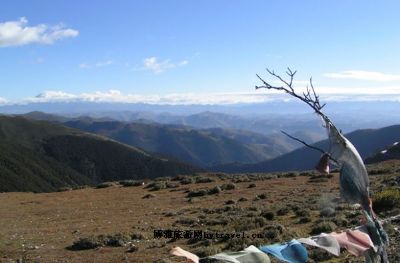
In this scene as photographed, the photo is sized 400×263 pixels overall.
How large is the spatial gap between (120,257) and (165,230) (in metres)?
3.44

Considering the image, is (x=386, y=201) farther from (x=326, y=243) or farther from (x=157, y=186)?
(x=157, y=186)

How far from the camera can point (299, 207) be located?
19750 mm

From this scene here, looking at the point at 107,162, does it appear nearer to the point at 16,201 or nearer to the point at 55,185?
the point at 55,185

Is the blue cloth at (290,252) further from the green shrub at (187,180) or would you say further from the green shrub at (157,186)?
the green shrub at (187,180)

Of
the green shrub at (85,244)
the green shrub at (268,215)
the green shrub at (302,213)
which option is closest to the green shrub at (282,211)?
the green shrub at (268,215)

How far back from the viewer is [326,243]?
22.3 ft

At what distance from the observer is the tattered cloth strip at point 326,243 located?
6627 millimetres

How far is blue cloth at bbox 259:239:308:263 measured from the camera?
6.52m

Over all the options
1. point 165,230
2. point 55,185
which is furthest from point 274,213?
point 55,185

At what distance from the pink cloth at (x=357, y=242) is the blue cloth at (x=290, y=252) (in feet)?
1.65

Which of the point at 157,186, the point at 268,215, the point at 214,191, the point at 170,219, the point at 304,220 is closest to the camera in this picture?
the point at 304,220

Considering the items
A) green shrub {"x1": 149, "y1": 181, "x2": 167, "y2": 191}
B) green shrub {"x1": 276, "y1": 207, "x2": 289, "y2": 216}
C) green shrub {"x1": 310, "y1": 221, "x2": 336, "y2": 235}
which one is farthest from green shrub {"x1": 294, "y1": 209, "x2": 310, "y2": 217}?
green shrub {"x1": 149, "y1": 181, "x2": 167, "y2": 191}

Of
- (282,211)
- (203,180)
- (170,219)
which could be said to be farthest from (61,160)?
(282,211)

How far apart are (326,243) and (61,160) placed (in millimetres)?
153680
